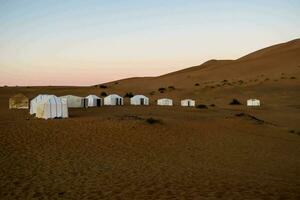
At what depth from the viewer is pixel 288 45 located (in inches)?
4894

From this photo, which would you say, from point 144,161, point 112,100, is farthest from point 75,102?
point 144,161

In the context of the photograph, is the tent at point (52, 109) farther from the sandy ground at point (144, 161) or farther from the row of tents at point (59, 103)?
the sandy ground at point (144, 161)

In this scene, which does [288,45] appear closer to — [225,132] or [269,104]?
[269,104]

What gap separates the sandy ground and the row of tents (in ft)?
10.6

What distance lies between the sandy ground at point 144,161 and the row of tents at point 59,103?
3.24 metres

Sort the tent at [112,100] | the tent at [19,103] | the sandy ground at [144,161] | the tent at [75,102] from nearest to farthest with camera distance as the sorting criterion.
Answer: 1. the sandy ground at [144,161]
2. the tent at [75,102]
3. the tent at [19,103]
4. the tent at [112,100]

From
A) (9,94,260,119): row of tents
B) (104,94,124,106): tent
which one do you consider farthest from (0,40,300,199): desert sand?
(104,94,124,106): tent

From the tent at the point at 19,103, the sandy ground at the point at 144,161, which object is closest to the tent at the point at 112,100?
the tent at the point at 19,103

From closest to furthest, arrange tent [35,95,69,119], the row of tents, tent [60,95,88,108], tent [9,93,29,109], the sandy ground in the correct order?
the sandy ground, tent [35,95,69,119], the row of tents, tent [60,95,88,108], tent [9,93,29,109]

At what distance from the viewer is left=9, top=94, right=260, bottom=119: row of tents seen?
27188mm

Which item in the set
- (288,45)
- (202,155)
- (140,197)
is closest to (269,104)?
(202,155)

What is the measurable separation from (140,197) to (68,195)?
1.73 meters

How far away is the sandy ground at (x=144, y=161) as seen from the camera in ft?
33.8

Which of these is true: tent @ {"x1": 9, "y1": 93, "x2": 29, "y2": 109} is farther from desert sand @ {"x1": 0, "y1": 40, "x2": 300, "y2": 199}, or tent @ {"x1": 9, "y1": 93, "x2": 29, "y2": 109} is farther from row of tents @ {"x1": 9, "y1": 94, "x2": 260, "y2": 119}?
desert sand @ {"x1": 0, "y1": 40, "x2": 300, "y2": 199}
